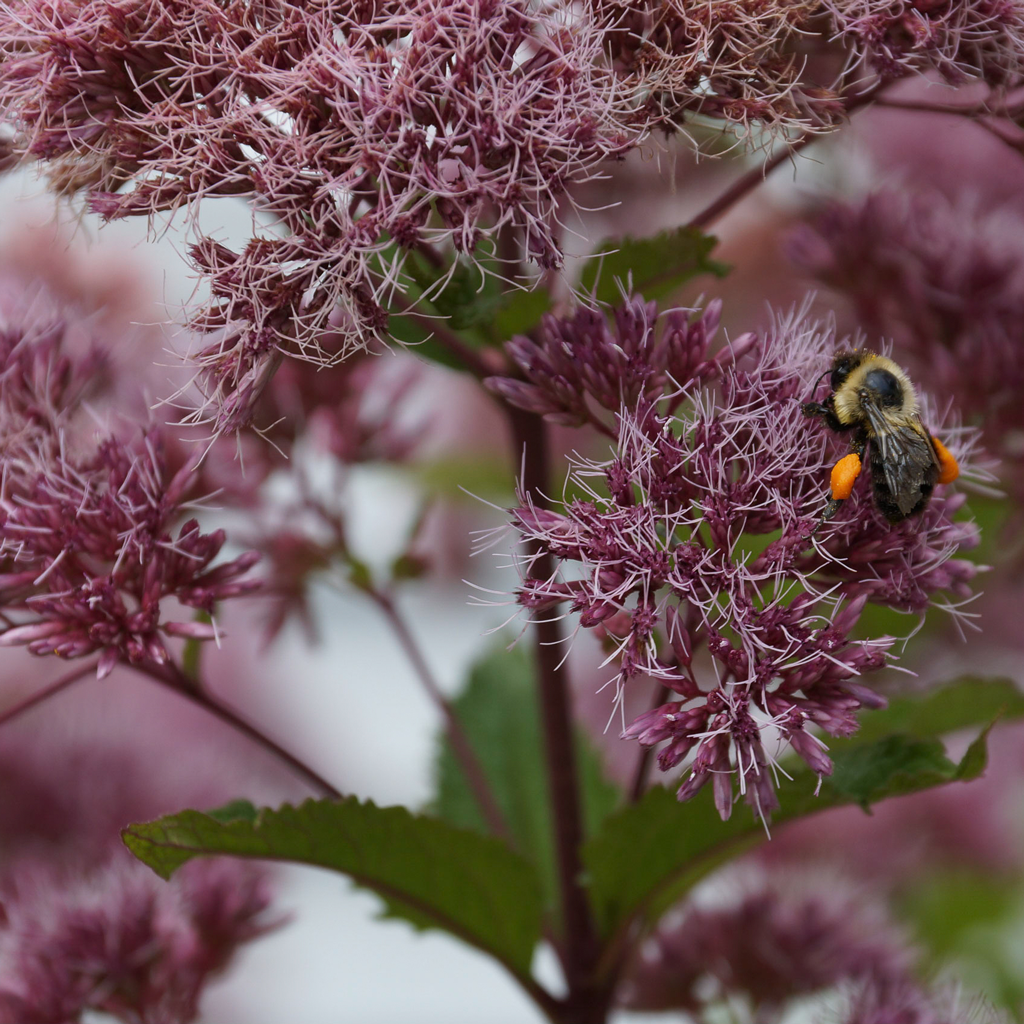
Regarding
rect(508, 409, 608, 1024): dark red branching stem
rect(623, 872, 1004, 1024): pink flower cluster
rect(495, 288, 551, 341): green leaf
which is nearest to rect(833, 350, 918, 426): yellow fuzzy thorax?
rect(495, 288, 551, 341): green leaf

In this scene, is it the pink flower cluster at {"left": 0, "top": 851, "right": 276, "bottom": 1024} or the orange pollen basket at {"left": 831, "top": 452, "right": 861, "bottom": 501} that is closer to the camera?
the orange pollen basket at {"left": 831, "top": 452, "right": 861, "bottom": 501}

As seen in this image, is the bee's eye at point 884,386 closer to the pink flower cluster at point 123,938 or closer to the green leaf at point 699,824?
the green leaf at point 699,824

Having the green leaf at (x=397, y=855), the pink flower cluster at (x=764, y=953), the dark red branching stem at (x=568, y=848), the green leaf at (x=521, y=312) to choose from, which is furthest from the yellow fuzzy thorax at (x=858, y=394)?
the pink flower cluster at (x=764, y=953)

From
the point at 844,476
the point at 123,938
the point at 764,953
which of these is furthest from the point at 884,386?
the point at 123,938

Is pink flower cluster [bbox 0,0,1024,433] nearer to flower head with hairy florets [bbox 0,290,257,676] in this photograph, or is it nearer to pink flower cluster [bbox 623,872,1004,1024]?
flower head with hairy florets [bbox 0,290,257,676]

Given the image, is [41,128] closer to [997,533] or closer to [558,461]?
[997,533]

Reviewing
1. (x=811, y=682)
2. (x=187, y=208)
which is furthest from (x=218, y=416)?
(x=811, y=682)

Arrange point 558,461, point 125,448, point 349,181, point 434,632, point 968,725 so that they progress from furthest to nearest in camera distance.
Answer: point 434,632 → point 558,461 → point 968,725 → point 125,448 → point 349,181

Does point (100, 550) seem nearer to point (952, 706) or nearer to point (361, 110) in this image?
point (361, 110)
